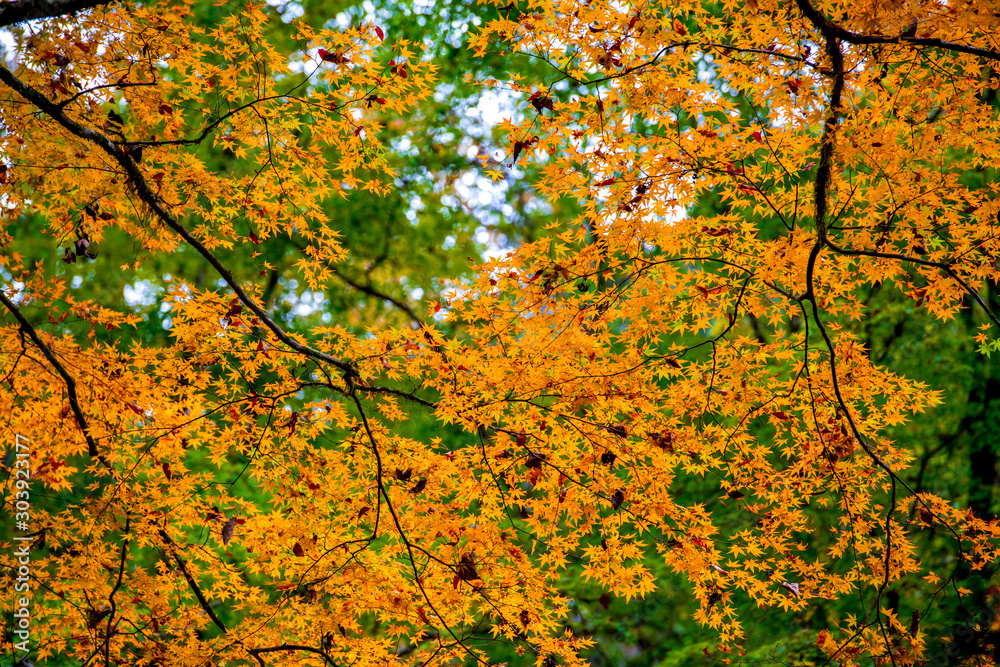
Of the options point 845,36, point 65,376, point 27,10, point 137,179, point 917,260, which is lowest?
point 917,260

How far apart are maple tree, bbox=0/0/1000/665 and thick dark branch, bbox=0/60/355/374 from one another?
0.01 metres

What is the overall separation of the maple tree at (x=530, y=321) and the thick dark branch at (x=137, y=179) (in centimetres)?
1

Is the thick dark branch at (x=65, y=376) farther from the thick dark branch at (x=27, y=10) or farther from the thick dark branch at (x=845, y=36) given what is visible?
the thick dark branch at (x=845, y=36)

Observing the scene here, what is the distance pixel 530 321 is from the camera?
2.23 metres

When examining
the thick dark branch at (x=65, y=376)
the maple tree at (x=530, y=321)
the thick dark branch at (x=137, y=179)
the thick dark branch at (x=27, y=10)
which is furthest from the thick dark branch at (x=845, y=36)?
the thick dark branch at (x=65, y=376)

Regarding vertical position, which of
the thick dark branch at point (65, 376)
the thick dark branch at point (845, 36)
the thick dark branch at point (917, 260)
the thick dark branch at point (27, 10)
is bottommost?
the thick dark branch at point (917, 260)

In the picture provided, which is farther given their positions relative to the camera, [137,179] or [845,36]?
[137,179]

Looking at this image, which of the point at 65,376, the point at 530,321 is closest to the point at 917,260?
the point at 530,321

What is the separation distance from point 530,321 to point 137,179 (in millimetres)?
1659

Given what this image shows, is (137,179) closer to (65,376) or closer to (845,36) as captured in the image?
(65,376)

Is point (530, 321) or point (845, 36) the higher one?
point (845, 36)

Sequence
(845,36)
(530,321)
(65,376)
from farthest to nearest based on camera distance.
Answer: (65,376) → (530,321) → (845,36)

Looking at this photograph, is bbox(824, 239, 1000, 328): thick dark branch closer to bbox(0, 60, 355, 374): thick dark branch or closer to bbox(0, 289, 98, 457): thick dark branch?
bbox(0, 60, 355, 374): thick dark branch

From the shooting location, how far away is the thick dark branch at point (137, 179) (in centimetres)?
220
